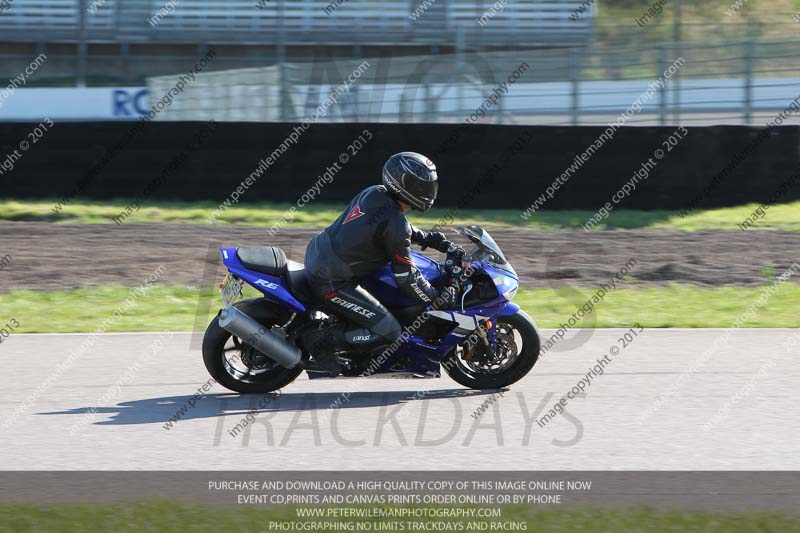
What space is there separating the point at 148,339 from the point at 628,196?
923cm

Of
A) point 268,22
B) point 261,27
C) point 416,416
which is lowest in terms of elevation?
point 261,27

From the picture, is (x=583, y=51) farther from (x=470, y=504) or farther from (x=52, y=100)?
(x=470, y=504)

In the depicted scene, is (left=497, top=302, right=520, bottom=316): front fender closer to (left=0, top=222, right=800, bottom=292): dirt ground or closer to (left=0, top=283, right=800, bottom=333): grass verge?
(left=0, top=283, right=800, bottom=333): grass verge

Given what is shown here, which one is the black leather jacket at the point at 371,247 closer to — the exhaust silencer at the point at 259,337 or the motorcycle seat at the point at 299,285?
the motorcycle seat at the point at 299,285

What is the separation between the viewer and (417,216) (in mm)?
16984

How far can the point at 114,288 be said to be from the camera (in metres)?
12.6

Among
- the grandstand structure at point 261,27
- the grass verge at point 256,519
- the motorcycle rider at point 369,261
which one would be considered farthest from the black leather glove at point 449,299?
the grandstand structure at point 261,27

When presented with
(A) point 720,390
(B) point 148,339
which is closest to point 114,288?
(B) point 148,339

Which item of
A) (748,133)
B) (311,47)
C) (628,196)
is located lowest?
(311,47)

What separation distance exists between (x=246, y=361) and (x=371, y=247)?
1.21 metres

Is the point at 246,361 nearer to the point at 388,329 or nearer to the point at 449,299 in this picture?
the point at 388,329

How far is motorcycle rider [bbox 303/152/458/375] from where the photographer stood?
7641 mm

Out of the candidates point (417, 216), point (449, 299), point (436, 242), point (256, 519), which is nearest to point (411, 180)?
point (436, 242)

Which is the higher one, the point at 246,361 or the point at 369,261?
the point at 369,261
